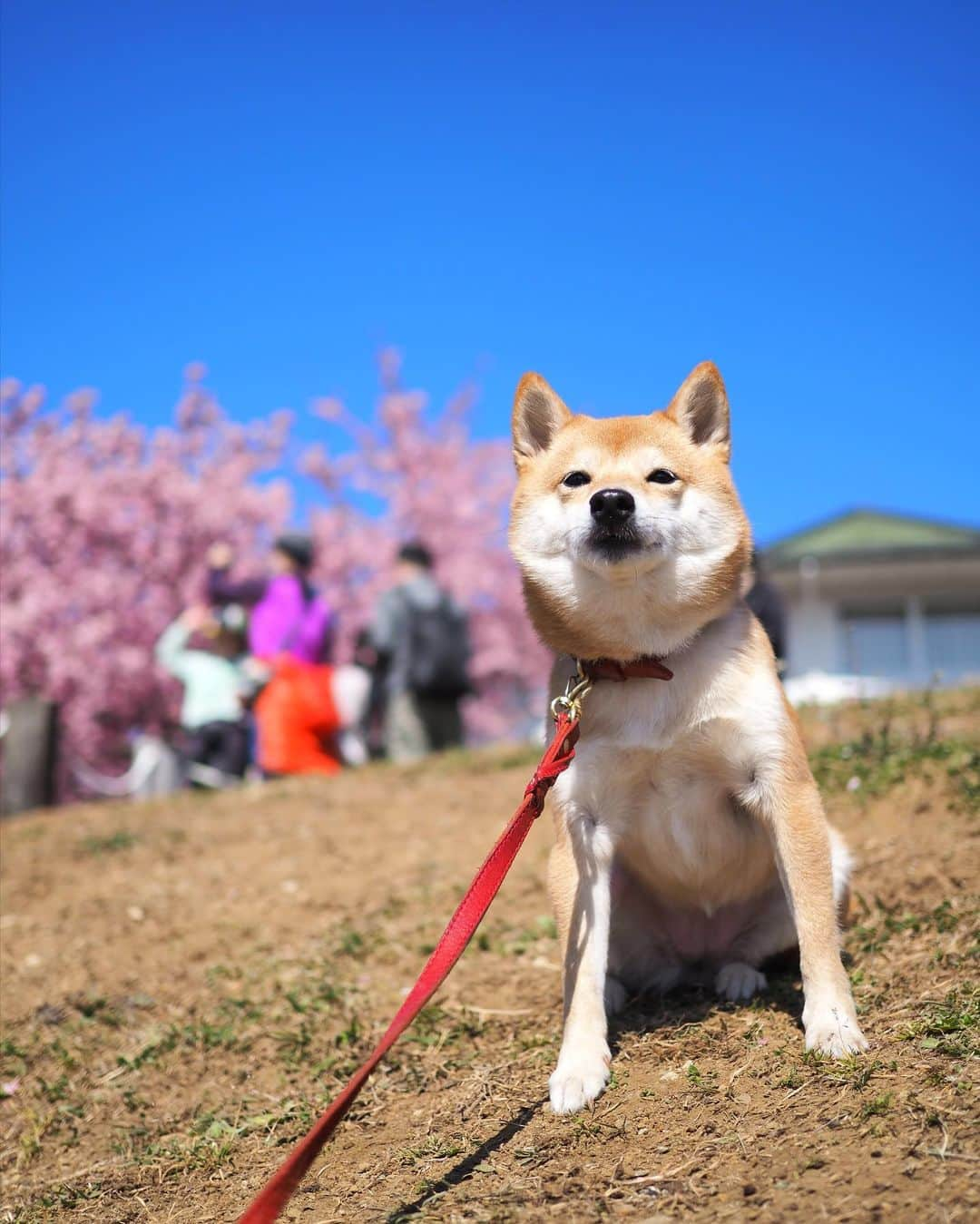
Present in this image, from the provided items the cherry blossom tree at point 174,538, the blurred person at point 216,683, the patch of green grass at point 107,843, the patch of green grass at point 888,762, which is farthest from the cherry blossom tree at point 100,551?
Answer: the patch of green grass at point 888,762

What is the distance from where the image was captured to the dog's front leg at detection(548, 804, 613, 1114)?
252 centimetres

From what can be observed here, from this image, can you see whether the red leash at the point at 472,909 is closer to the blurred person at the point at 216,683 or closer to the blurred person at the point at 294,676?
the blurred person at the point at 294,676

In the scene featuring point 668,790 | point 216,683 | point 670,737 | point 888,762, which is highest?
point 216,683

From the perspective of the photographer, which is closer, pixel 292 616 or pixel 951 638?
pixel 292 616

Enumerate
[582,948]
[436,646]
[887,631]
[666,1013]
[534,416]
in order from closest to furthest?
[582,948] < [666,1013] < [534,416] < [436,646] < [887,631]

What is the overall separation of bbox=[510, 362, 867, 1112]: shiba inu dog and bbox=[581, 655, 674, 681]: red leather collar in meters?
0.01

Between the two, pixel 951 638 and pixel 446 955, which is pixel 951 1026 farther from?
pixel 951 638

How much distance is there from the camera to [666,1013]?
2.99m

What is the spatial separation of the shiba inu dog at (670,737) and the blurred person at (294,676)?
633 centimetres

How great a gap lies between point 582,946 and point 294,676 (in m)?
6.67

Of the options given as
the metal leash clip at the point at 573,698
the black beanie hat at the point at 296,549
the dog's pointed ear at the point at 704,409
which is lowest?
the metal leash clip at the point at 573,698

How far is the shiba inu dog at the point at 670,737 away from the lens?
103 inches

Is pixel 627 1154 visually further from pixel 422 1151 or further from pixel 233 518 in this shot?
pixel 233 518

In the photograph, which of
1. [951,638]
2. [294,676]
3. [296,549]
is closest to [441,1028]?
[294,676]
